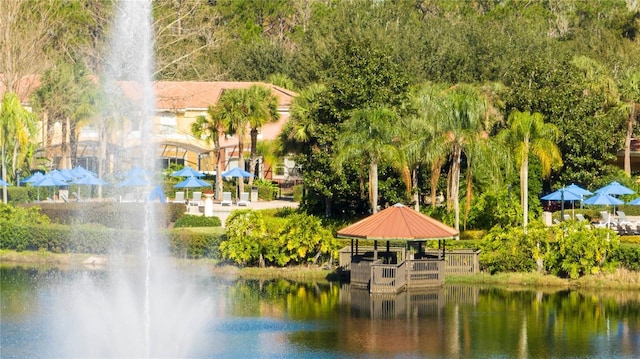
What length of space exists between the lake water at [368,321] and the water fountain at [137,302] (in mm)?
355

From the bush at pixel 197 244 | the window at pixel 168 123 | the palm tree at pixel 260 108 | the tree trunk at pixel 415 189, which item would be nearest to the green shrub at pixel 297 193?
the palm tree at pixel 260 108

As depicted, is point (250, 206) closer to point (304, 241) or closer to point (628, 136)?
point (304, 241)

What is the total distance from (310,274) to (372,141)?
644 cm

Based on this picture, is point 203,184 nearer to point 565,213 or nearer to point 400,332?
point 565,213

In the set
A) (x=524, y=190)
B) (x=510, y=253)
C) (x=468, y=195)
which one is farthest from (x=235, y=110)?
(x=510, y=253)

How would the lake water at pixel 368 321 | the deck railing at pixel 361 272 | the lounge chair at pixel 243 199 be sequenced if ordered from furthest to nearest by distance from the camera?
the lounge chair at pixel 243 199, the deck railing at pixel 361 272, the lake water at pixel 368 321

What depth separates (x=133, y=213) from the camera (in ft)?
186

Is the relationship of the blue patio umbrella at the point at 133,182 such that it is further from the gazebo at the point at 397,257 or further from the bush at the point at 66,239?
the gazebo at the point at 397,257

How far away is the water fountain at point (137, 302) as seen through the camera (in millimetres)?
30562

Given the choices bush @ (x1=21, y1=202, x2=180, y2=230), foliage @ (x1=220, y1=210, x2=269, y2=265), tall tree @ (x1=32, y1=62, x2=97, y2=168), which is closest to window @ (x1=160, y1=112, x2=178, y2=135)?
tall tree @ (x1=32, y1=62, x2=97, y2=168)

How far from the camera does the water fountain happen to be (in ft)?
100

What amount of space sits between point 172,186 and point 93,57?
24018mm

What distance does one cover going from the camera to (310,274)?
4550 centimetres

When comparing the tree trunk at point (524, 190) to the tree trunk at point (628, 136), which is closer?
the tree trunk at point (524, 190)
